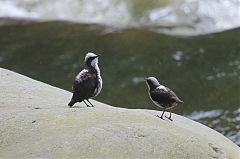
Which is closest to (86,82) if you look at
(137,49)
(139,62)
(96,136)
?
(96,136)

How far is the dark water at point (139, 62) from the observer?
8.51 meters

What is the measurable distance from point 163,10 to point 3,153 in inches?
376

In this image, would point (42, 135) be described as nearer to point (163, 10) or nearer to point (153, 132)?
point (153, 132)

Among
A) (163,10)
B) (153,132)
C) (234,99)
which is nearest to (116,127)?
(153,132)

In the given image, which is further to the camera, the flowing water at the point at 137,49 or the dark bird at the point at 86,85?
the flowing water at the point at 137,49

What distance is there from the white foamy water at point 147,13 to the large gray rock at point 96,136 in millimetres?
7750

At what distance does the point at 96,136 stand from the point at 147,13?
31.1ft

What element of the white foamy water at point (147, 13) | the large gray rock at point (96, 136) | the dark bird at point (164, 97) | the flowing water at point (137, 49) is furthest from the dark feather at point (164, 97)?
the white foamy water at point (147, 13)

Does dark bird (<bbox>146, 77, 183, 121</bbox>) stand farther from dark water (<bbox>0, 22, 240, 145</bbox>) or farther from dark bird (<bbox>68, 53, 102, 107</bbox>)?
dark water (<bbox>0, 22, 240, 145</bbox>)

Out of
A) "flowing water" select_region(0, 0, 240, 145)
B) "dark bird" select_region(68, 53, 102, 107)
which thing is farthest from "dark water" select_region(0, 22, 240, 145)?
"dark bird" select_region(68, 53, 102, 107)

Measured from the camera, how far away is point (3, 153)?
382 centimetres

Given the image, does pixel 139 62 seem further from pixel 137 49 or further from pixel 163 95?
pixel 163 95

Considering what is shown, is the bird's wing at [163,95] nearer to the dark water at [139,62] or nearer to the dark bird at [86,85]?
the dark bird at [86,85]

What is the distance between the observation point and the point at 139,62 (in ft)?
32.9
